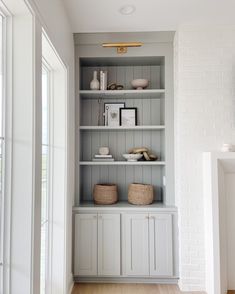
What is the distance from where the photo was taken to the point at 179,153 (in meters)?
2.90

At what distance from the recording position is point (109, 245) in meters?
2.97

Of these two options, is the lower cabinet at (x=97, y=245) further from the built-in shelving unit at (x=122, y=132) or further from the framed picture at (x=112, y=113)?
the framed picture at (x=112, y=113)

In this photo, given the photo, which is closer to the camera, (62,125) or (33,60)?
(33,60)

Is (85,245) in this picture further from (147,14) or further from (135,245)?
(147,14)

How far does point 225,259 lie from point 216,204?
1.84 ft

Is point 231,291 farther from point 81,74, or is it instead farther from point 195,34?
point 81,74

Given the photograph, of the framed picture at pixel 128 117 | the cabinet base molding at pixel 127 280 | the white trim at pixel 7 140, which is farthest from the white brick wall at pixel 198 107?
the white trim at pixel 7 140

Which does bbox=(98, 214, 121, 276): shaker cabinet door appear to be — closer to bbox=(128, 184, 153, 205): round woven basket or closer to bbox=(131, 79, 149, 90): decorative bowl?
bbox=(128, 184, 153, 205): round woven basket

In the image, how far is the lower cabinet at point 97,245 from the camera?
296cm

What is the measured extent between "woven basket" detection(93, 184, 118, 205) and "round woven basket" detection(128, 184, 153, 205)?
0.21 m

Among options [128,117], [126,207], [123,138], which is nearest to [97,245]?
[126,207]

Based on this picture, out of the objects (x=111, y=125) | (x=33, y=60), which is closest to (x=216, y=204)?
(x=111, y=125)

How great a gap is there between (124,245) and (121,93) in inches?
66.5

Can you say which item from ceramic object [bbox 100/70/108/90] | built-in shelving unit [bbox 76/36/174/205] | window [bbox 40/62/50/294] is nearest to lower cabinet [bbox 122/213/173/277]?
built-in shelving unit [bbox 76/36/174/205]
